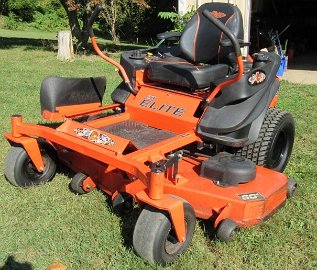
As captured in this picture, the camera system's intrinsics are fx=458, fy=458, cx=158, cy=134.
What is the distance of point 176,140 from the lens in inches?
121

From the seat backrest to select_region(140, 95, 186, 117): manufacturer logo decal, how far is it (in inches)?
28.4

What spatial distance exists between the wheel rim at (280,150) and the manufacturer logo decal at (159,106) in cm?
88

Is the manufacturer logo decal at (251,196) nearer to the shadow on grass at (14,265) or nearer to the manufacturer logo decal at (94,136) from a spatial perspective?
the manufacturer logo decal at (94,136)

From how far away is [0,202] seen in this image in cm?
330

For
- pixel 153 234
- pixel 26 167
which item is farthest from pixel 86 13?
pixel 153 234

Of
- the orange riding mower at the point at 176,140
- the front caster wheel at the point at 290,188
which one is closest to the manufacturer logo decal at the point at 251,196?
the orange riding mower at the point at 176,140

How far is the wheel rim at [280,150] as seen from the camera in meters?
3.78

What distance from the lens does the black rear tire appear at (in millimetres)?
3480

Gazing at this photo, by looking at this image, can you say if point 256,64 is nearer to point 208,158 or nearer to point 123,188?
point 208,158

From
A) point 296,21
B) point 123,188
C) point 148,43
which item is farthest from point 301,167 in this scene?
point 148,43

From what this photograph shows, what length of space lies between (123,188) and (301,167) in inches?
69.0

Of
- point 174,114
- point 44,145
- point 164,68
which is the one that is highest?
point 164,68

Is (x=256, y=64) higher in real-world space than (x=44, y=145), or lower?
higher

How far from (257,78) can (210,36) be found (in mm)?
940
